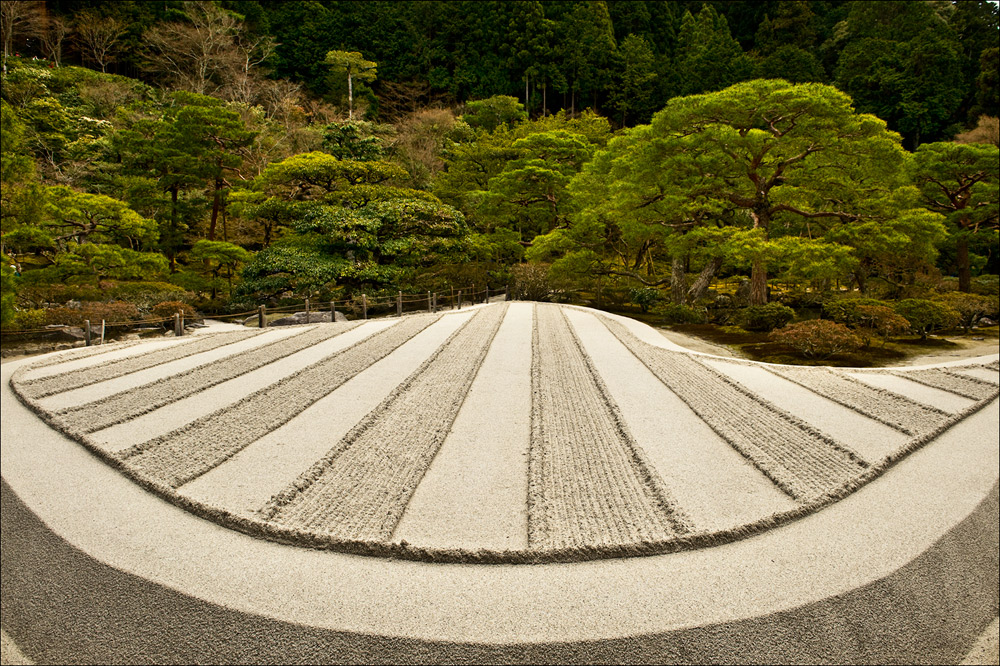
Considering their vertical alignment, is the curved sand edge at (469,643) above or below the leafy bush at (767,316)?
below

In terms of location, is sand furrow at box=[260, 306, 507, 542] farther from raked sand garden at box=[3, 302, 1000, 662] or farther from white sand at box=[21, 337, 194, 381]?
white sand at box=[21, 337, 194, 381]

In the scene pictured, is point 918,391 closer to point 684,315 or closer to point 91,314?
point 684,315

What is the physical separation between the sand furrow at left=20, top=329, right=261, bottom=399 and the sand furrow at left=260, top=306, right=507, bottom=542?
3.39 metres

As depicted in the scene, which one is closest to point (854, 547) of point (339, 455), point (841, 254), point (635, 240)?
point (339, 455)

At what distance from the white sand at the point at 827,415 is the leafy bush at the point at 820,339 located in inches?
30.6

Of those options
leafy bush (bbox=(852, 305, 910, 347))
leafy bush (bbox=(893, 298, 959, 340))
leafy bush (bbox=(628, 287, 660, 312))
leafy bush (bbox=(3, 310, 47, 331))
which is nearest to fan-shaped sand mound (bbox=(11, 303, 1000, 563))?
leafy bush (bbox=(852, 305, 910, 347))

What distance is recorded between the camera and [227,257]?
36.3ft

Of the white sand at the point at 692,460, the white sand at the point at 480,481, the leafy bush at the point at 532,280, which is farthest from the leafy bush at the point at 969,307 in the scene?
the leafy bush at the point at 532,280

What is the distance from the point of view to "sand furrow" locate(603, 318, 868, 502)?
2.81 meters

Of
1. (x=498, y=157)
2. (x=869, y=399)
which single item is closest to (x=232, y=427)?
(x=869, y=399)

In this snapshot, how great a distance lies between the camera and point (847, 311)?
6156mm

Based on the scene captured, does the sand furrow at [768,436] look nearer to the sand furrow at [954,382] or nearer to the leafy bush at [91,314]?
the sand furrow at [954,382]

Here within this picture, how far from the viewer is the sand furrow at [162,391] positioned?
396 cm

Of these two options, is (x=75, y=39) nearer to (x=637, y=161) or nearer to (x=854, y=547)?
(x=637, y=161)
